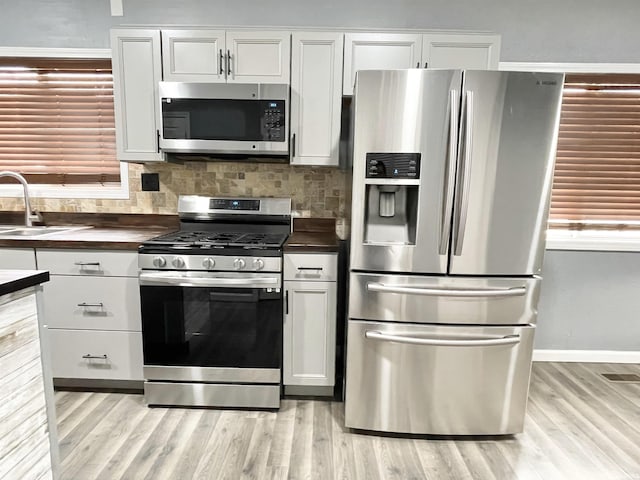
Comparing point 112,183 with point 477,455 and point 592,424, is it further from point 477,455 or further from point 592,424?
point 592,424

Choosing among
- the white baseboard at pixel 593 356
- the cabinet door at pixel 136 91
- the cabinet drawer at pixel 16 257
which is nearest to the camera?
the cabinet drawer at pixel 16 257

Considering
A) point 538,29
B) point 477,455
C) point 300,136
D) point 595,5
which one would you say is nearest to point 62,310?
point 300,136

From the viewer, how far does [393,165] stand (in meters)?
1.75

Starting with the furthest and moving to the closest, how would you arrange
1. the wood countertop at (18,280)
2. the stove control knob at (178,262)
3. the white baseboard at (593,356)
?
the white baseboard at (593,356)
the stove control knob at (178,262)
the wood countertop at (18,280)

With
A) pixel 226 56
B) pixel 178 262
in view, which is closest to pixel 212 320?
pixel 178 262

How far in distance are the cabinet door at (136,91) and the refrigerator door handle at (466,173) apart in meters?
1.73

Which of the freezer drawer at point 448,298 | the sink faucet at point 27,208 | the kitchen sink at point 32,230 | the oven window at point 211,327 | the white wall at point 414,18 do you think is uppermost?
the white wall at point 414,18

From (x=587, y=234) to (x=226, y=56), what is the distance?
2.72 m

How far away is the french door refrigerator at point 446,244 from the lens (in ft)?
5.56

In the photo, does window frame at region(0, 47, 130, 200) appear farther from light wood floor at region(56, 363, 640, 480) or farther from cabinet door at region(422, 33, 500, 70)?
cabinet door at region(422, 33, 500, 70)

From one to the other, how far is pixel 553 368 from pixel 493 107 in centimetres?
202

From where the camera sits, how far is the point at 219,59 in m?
2.22

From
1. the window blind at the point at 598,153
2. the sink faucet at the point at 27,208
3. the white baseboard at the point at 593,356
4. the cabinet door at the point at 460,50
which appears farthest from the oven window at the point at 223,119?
the white baseboard at the point at 593,356

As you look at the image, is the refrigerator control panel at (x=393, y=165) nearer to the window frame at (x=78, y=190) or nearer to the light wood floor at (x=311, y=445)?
the light wood floor at (x=311, y=445)
